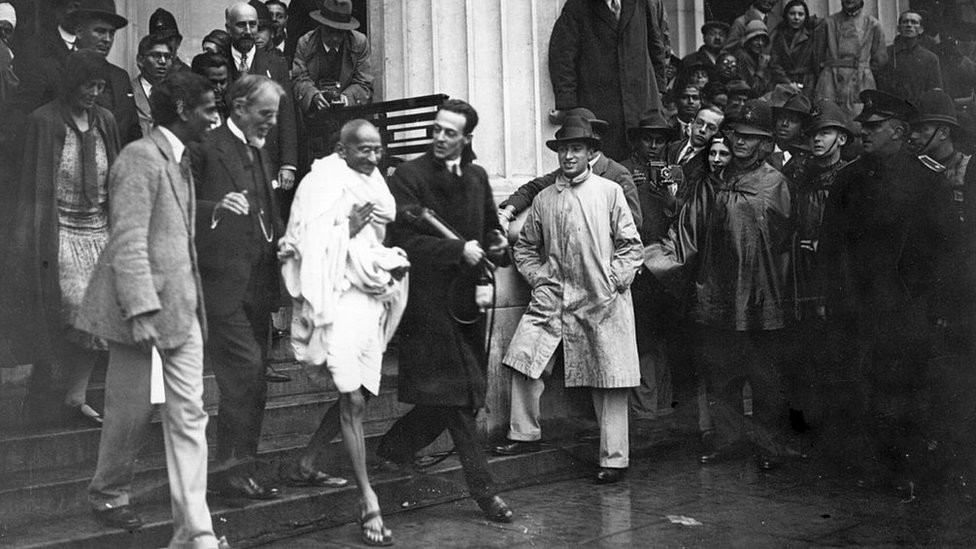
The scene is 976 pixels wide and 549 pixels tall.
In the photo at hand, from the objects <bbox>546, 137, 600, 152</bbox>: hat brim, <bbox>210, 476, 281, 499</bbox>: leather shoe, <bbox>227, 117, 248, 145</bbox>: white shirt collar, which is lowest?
<bbox>210, 476, 281, 499</bbox>: leather shoe

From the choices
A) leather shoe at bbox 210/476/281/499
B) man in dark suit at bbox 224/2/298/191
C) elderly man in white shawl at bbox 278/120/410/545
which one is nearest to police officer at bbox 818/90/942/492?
elderly man in white shawl at bbox 278/120/410/545

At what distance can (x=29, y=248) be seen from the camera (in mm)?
6363

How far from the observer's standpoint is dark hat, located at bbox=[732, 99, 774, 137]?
8578 mm

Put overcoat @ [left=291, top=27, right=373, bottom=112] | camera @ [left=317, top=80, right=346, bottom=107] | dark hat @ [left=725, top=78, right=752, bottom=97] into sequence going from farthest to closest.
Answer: dark hat @ [left=725, top=78, right=752, bottom=97] < overcoat @ [left=291, top=27, right=373, bottom=112] < camera @ [left=317, top=80, right=346, bottom=107]

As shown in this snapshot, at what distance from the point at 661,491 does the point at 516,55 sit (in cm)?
346

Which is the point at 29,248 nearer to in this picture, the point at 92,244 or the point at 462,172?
the point at 92,244

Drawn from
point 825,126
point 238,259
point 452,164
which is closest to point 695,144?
point 825,126

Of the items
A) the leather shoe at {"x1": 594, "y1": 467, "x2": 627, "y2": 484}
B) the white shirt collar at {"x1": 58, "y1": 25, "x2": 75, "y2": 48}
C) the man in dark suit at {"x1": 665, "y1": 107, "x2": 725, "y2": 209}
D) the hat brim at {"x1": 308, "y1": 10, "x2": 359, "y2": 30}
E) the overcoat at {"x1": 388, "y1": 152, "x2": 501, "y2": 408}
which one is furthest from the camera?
the man in dark suit at {"x1": 665, "y1": 107, "x2": 725, "y2": 209}

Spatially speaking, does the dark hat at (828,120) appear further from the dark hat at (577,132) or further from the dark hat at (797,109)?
the dark hat at (577,132)

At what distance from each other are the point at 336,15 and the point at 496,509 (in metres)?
4.08

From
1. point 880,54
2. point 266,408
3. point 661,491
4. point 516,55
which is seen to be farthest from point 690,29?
point 266,408

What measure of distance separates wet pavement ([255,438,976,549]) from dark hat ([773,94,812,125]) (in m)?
2.79

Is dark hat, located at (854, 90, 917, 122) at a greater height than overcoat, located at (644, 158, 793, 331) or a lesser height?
greater

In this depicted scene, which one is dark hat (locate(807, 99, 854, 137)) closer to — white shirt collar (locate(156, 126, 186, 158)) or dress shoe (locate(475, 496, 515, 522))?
dress shoe (locate(475, 496, 515, 522))
